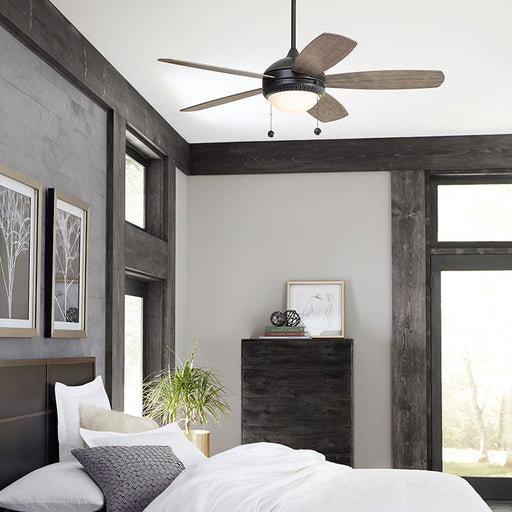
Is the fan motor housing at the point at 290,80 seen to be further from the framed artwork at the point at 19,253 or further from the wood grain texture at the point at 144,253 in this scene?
the wood grain texture at the point at 144,253

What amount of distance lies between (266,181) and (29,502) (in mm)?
3879

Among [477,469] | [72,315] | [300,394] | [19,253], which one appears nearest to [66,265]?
[72,315]

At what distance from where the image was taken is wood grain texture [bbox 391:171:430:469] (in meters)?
6.05

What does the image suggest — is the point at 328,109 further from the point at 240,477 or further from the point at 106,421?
the point at 106,421

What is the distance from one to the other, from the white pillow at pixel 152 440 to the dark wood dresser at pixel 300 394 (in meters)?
1.97

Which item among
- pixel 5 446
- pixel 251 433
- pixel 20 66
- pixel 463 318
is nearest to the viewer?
pixel 5 446

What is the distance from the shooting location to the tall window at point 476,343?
603 centimetres

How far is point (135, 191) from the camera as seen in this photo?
566cm

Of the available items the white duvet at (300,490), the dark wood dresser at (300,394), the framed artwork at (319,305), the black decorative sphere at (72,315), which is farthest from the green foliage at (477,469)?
the black decorative sphere at (72,315)

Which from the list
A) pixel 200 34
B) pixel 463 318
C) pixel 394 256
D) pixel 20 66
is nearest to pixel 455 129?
pixel 394 256

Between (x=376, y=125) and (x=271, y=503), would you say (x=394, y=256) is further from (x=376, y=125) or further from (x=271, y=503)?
(x=271, y=503)

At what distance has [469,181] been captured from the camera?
247 inches

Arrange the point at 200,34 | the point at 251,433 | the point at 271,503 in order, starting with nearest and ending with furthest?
the point at 271,503, the point at 200,34, the point at 251,433

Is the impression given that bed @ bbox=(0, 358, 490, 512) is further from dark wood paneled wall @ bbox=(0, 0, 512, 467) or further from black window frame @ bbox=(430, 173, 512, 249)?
black window frame @ bbox=(430, 173, 512, 249)
